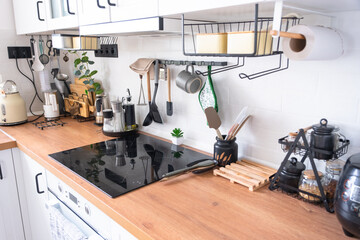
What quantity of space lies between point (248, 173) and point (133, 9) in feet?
2.59

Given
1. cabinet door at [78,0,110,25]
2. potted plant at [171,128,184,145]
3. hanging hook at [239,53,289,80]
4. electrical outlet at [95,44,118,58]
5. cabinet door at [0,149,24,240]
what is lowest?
cabinet door at [0,149,24,240]

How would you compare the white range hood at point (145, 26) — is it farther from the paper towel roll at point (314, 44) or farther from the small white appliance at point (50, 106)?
the small white appliance at point (50, 106)

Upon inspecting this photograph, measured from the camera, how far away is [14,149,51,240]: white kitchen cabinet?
1627 mm

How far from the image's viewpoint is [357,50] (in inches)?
37.8

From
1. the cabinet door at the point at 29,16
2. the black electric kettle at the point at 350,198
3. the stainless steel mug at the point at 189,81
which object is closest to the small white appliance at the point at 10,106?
the cabinet door at the point at 29,16

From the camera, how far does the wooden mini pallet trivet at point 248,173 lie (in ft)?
3.74

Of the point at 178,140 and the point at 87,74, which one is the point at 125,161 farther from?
the point at 87,74

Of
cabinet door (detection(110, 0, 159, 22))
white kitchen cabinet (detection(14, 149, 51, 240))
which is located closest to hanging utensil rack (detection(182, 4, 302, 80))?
cabinet door (detection(110, 0, 159, 22))

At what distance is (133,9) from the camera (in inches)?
45.4

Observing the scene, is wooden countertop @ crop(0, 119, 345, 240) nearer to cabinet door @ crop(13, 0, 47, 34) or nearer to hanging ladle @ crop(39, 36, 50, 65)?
cabinet door @ crop(13, 0, 47, 34)

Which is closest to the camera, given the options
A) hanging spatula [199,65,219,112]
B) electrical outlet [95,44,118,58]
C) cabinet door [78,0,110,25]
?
cabinet door [78,0,110,25]

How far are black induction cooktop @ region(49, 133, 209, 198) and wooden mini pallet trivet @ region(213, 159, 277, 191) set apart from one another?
216 mm

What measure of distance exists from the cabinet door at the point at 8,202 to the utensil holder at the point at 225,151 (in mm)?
1254

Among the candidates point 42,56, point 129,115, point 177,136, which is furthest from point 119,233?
point 42,56
